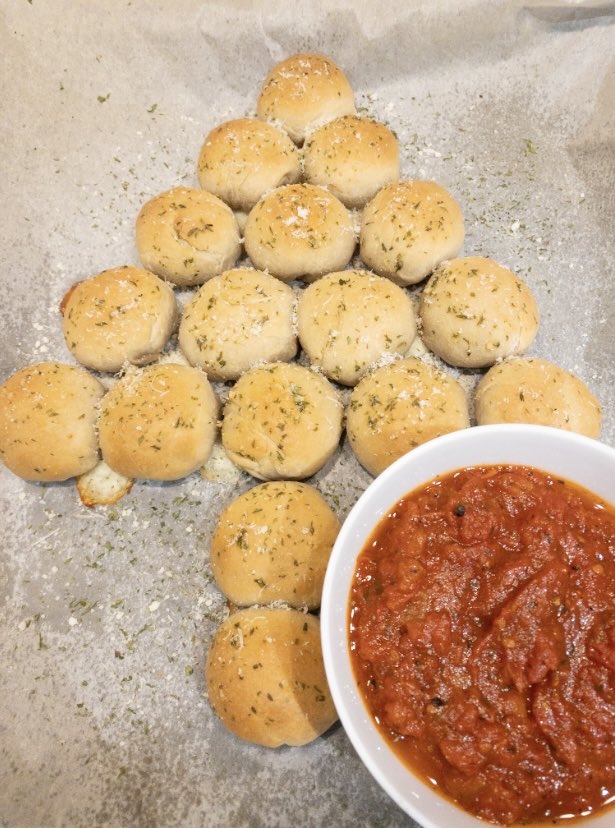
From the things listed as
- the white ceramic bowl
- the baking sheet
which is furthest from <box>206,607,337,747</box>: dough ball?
the white ceramic bowl

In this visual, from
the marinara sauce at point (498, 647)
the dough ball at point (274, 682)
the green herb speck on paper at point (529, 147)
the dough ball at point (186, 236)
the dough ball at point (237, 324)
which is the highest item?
the green herb speck on paper at point (529, 147)

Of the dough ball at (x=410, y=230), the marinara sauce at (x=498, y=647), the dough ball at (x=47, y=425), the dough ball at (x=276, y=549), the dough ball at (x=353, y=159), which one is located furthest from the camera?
the dough ball at (x=353, y=159)

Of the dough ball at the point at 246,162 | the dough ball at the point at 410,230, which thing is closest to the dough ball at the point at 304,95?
the dough ball at the point at 246,162

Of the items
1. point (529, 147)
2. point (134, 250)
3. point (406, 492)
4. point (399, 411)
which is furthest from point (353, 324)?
point (529, 147)

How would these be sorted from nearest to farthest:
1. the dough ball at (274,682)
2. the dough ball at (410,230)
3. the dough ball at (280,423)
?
the dough ball at (274,682)
the dough ball at (280,423)
the dough ball at (410,230)

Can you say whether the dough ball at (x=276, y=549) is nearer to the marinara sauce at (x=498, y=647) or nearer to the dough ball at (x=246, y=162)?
the marinara sauce at (x=498, y=647)

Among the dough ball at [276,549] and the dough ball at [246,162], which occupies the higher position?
the dough ball at [246,162]
